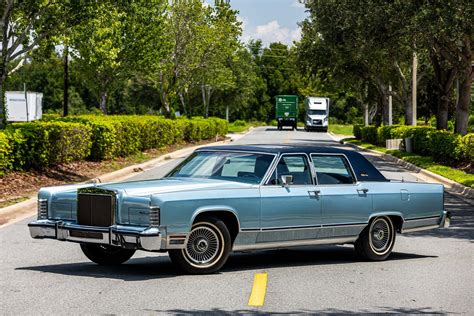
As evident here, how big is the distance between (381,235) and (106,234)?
378cm

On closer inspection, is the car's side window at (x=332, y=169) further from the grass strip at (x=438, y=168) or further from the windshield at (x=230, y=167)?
the grass strip at (x=438, y=168)

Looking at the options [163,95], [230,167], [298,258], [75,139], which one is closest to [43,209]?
[230,167]

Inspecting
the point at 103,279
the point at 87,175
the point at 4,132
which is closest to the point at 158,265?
the point at 103,279

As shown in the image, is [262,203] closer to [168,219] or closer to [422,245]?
[168,219]

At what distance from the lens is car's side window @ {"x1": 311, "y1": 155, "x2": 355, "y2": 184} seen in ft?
36.5

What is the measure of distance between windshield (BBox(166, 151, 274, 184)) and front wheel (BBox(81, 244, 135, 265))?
1.13 m

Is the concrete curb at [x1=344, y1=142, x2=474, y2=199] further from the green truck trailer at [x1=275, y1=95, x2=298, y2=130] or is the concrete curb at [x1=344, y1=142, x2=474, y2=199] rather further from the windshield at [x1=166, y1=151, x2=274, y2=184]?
the green truck trailer at [x1=275, y1=95, x2=298, y2=130]

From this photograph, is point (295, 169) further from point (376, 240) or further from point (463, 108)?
point (463, 108)

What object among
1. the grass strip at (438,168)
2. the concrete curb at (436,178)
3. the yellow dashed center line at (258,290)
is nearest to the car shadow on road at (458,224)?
the concrete curb at (436,178)

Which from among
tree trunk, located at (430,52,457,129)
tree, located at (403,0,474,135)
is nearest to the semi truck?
tree trunk, located at (430,52,457,129)

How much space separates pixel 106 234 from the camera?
9.40 meters

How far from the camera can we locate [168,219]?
30.4 ft

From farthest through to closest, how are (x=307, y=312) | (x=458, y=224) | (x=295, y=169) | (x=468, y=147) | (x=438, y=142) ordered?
(x=438, y=142)
(x=468, y=147)
(x=458, y=224)
(x=295, y=169)
(x=307, y=312)

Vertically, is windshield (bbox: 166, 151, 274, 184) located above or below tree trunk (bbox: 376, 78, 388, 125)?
below
